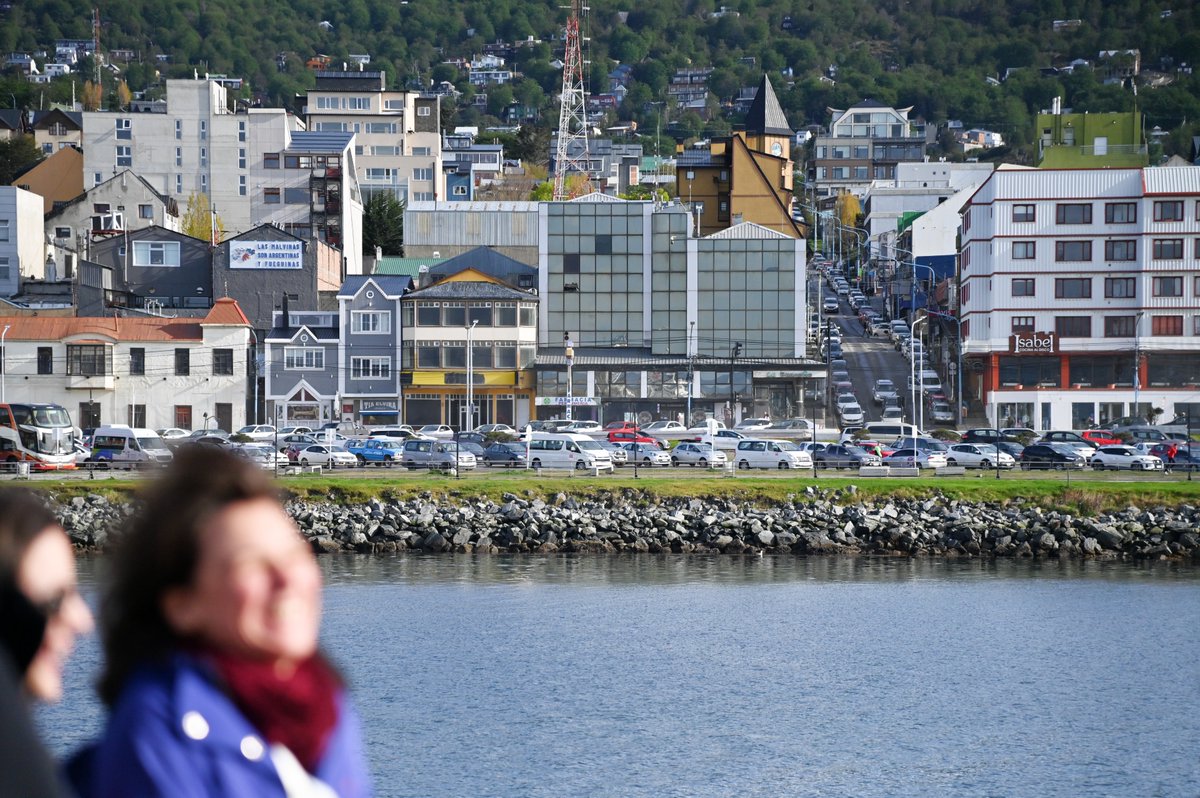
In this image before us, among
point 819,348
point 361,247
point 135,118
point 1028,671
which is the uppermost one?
point 135,118

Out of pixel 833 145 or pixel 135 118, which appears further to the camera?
pixel 833 145

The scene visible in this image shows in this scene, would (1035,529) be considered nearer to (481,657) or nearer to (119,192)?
(481,657)

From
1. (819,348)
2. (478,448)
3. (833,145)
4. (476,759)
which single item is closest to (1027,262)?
(819,348)

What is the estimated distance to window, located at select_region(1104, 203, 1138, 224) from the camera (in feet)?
238

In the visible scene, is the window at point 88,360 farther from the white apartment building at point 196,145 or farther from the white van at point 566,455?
the white apartment building at point 196,145

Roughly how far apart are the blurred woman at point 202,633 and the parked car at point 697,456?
2086 inches

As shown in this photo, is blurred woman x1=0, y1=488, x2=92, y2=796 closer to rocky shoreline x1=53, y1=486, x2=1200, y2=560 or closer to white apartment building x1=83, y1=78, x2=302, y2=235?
rocky shoreline x1=53, y1=486, x2=1200, y2=560

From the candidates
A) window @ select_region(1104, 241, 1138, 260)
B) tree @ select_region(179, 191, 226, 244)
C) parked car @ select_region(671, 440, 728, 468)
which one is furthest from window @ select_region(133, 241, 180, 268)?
window @ select_region(1104, 241, 1138, 260)

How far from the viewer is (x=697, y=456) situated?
55.6m

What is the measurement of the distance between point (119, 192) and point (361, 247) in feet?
51.2

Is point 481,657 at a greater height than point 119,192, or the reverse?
point 119,192

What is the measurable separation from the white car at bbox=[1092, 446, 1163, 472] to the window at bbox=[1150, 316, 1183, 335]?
1954 cm

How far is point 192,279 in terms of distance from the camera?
79.4 m

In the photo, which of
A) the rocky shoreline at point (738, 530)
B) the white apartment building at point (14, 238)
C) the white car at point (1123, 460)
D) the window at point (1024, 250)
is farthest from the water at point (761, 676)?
the white apartment building at point (14, 238)
